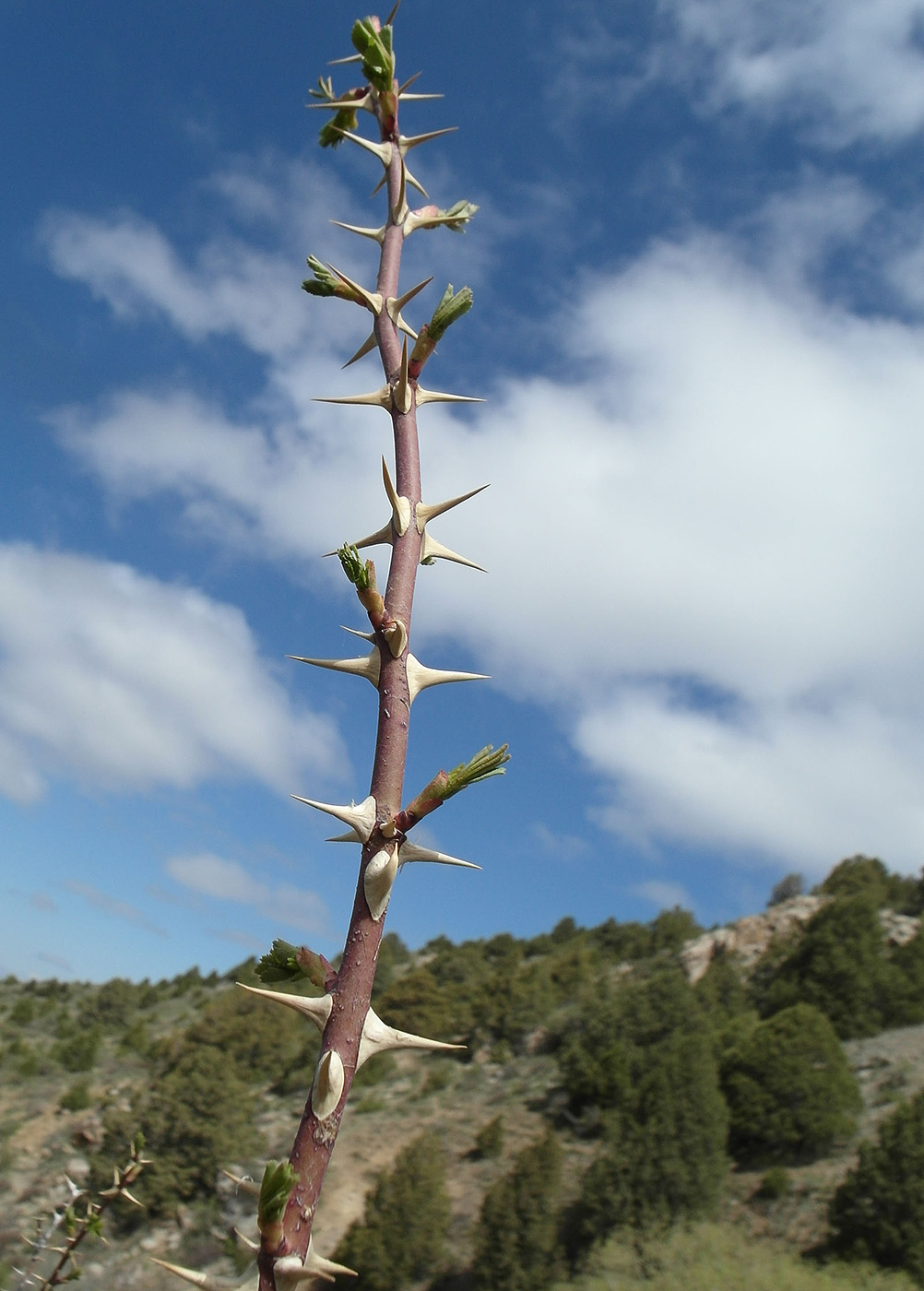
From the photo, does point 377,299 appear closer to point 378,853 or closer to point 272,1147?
point 378,853

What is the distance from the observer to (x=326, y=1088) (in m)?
1.13

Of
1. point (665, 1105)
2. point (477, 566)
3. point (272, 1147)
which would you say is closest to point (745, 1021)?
point (665, 1105)

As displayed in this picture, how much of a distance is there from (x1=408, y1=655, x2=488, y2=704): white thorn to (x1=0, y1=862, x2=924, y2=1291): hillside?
1051 inches

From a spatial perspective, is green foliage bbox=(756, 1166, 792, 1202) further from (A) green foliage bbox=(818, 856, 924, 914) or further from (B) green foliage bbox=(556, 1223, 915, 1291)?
(A) green foliage bbox=(818, 856, 924, 914)

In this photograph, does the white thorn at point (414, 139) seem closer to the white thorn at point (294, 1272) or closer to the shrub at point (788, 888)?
the white thorn at point (294, 1272)

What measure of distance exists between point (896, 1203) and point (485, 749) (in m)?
29.9

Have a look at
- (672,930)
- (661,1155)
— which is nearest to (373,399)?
(661,1155)

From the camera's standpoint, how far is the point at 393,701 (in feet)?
4.55

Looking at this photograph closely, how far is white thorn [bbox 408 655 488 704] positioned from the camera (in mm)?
1456

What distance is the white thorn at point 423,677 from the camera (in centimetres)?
146

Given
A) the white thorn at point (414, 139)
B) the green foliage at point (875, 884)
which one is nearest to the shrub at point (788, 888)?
the green foliage at point (875, 884)

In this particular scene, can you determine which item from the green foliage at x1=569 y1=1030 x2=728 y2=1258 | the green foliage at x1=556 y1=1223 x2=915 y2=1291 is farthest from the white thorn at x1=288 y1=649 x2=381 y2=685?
the green foliage at x1=569 y1=1030 x2=728 y2=1258

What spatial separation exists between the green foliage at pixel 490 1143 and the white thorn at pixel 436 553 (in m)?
38.1

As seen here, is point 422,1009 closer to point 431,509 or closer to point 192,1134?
point 192,1134
